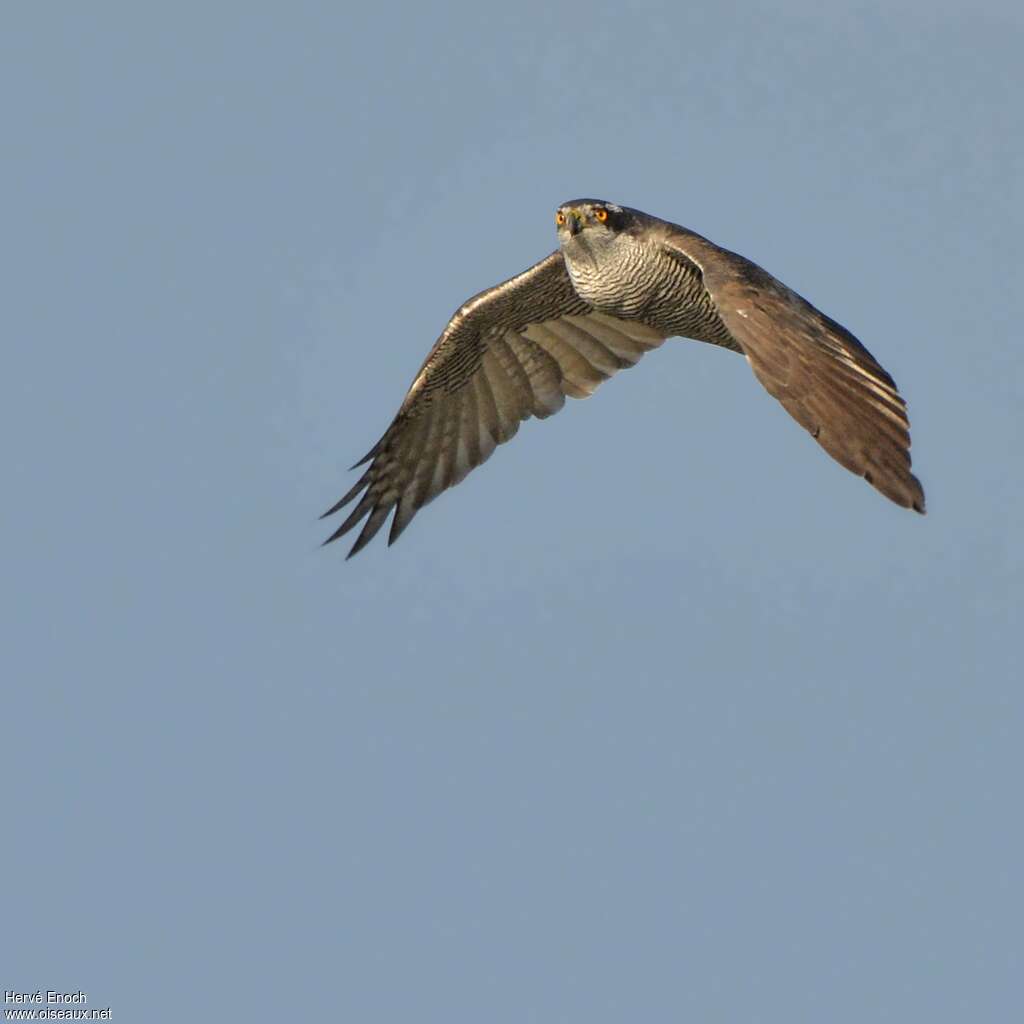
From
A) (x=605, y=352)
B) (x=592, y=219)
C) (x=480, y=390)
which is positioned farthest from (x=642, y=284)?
(x=480, y=390)

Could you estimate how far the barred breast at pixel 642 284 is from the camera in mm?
18641

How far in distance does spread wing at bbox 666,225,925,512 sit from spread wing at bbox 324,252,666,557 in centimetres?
342

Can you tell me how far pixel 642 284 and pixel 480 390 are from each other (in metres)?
2.85

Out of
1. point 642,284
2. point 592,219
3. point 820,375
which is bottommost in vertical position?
point 820,375

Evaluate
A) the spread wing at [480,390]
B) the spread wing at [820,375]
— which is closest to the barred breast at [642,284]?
the spread wing at [820,375]

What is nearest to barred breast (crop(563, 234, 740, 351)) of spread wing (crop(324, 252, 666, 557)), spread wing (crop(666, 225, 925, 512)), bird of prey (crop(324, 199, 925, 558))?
bird of prey (crop(324, 199, 925, 558))

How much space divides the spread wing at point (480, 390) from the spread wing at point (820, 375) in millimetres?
3419

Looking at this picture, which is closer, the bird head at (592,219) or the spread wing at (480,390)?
the bird head at (592,219)

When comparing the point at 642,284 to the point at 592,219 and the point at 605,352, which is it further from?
the point at 605,352

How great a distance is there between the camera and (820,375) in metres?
16.2

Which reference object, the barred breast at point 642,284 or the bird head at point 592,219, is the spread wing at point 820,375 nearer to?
the barred breast at point 642,284

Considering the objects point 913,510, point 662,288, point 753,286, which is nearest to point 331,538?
point 662,288

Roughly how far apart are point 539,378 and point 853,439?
6.03m

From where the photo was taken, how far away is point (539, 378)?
21.2m
